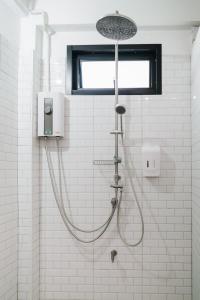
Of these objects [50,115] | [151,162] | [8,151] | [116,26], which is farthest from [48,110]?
[151,162]

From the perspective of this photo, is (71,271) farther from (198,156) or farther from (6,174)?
(198,156)

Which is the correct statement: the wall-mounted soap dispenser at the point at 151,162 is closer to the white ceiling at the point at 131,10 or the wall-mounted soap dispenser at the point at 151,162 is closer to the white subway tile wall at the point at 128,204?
the white subway tile wall at the point at 128,204

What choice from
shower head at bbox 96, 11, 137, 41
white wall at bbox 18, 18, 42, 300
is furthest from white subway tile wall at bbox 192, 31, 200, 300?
white wall at bbox 18, 18, 42, 300

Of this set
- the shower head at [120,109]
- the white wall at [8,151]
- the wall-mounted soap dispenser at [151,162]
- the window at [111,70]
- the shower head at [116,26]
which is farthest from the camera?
the window at [111,70]

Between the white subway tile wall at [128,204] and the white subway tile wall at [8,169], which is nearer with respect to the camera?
the white subway tile wall at [8,169]

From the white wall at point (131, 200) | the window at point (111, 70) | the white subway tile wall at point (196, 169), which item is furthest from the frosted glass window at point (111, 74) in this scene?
the white subway tile wall at point (196, 169)

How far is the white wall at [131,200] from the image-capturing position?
2168mm

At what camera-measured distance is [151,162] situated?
212cm

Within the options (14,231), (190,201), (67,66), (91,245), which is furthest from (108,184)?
(67,66)

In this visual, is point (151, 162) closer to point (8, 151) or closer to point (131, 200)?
point (131, 200)

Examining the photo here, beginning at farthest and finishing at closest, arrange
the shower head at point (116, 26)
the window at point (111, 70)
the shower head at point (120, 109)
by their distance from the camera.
A: the window at point (111, 70)
the shower head at point (120, 109)
the shower head at point (116, 26)

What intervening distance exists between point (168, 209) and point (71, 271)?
1.00 m

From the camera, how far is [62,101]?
218 cm

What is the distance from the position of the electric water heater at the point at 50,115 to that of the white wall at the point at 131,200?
132 mm
